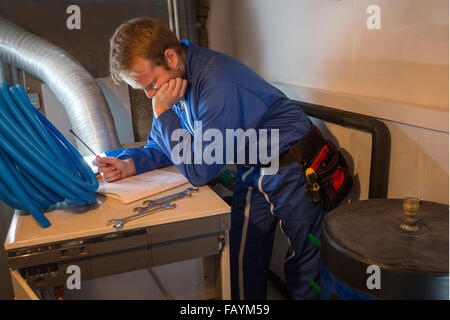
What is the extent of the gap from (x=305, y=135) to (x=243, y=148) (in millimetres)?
233

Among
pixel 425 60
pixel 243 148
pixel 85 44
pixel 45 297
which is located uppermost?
pixel 85 44

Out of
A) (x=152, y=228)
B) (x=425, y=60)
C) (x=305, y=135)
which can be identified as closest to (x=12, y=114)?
(x=152, y=228)

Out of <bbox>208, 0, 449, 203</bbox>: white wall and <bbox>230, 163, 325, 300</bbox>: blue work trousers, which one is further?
<bbox>230, 163, 325, 300</bbox>: blue work trousers

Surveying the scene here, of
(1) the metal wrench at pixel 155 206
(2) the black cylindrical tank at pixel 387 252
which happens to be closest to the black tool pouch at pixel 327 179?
(2) the black cylindrical tank at pixel 387 252

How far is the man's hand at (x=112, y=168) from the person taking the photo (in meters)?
1.56

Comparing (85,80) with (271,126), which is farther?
(85,80)

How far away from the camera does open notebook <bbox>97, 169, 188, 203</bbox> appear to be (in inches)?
55.4

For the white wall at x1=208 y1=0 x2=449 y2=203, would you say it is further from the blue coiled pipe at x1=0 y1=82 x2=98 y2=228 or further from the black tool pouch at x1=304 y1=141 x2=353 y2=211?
the blue coiled pipe at x1=0 y1=82 x2=98 y2=228

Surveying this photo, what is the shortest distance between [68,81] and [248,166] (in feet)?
3.81

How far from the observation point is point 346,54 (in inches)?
64.6

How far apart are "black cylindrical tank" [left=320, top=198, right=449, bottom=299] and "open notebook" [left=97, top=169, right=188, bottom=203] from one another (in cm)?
62

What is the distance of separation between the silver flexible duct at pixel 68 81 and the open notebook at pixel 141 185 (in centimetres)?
60

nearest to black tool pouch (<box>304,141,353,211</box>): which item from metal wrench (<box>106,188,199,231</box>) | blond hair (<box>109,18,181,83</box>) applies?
metal wrench (<box>106,188,199,231</box>)

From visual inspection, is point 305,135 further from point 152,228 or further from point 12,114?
point 12,114
